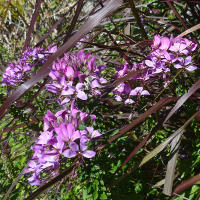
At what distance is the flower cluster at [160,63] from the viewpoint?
894 mm

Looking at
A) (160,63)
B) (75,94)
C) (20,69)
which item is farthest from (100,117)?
(20,69)

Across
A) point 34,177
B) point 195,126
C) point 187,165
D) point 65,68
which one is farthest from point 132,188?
point 65,68

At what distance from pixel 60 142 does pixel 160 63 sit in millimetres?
437

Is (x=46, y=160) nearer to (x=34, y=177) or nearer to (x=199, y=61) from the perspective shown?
(x=34, y=177)

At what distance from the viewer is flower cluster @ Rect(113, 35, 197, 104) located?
894mm

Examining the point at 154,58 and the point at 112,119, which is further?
the point at 112,119

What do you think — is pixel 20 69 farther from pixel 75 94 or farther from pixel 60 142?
pixel 60 142

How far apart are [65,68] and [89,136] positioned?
0.74ft

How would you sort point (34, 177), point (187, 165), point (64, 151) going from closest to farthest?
point (64, 151) < point (34, 177) < point (187, 165)

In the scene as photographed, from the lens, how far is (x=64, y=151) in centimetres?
67

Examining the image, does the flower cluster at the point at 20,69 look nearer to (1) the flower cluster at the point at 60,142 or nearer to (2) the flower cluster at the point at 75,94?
(2) the flower cluster at the point at 75,94

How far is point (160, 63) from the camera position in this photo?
2.92 feet

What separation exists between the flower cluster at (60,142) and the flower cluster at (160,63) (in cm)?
22

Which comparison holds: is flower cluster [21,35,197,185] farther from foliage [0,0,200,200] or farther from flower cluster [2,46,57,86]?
flower cluster [2,46,57,86]
